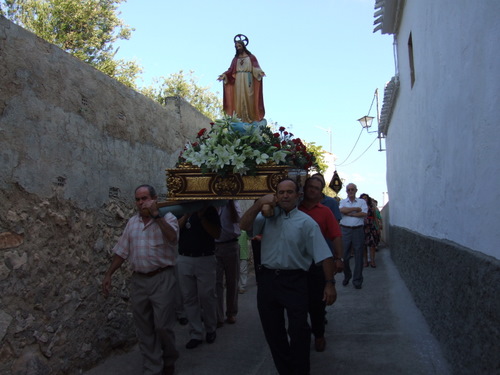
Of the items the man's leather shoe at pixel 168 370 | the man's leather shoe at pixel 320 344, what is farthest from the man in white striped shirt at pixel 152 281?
the man's leather shoe at pixel 320 344

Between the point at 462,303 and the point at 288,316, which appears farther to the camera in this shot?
the point at 288,316

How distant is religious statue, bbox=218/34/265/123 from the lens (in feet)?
18.3

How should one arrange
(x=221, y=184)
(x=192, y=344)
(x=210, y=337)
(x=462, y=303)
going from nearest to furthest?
(x=462, y=303) → (x=221, y=184) → (x=192, y=344) → (x=210, y=337)

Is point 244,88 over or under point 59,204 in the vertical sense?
over

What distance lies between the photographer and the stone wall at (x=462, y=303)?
2.90 metres

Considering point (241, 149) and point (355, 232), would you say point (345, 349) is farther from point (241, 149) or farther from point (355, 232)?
point (355, 232)

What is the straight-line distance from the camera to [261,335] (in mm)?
5988

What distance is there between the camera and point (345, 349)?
5.21 meters

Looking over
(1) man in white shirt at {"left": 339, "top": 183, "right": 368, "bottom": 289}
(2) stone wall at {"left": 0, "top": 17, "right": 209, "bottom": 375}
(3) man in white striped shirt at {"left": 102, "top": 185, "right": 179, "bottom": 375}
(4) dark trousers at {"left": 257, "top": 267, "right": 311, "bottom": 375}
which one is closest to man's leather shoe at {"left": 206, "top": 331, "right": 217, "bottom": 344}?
(2) stone wall at {"left": 0, "top": 17, "right": 209, "bottom": 375}

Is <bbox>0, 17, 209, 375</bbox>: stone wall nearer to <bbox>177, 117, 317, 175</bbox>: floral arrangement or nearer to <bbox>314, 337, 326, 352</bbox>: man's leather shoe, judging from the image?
<bbox>177, 117, 317, 175</bbox>: floral arrangement


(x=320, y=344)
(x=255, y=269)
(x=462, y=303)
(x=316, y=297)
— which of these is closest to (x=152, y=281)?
(x=255, y=269)

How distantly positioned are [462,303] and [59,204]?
140 inches

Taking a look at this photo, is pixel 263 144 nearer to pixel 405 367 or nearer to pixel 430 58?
pixel 430 58

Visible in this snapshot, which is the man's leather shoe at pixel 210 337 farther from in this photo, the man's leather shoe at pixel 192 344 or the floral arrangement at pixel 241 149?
the floral arrangement at pixel 241 149
